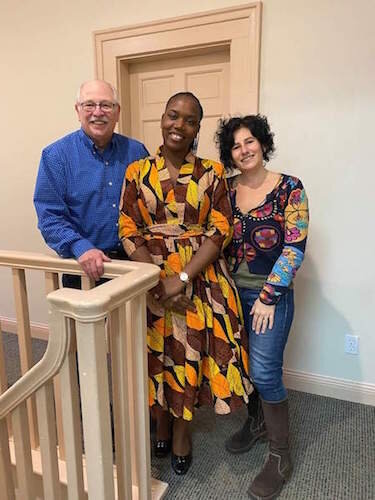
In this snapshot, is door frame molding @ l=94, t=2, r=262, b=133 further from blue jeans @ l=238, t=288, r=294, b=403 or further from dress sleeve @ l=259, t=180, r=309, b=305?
blue jeans @ l=238, t=288, r=294, b=403

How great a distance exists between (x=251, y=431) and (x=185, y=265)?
971 millimetres

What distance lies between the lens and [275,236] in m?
1.45

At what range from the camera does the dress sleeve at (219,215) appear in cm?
142

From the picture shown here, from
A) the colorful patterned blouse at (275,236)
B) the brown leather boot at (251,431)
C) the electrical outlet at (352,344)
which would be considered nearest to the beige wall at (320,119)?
the electrical outlet at (352,344)

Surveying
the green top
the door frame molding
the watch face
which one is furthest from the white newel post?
the door frame molding

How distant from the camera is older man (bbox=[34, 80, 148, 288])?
58.0 inches

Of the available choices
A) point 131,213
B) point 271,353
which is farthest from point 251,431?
point 131,213

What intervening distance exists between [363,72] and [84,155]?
4.70 ft

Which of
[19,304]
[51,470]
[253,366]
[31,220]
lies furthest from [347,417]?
[31,220]

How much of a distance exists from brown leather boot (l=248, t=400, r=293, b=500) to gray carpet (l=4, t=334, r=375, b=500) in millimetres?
53

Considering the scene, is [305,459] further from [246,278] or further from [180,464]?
[246,278]

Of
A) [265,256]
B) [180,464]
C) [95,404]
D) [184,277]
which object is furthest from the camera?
[180,464]

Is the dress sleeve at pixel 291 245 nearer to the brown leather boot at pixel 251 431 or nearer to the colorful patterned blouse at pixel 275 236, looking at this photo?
the colorful patterned blouse at pixel 275 236

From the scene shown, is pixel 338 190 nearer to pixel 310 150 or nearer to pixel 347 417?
pixel 310 150
